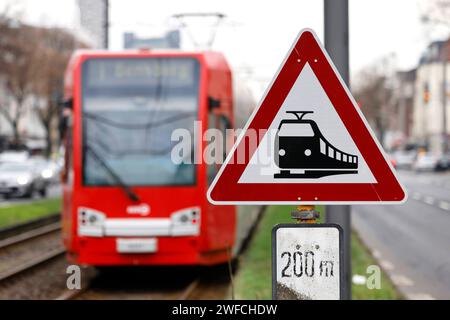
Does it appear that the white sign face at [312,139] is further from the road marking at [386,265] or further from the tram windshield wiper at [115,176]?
the road marking at [386,265]

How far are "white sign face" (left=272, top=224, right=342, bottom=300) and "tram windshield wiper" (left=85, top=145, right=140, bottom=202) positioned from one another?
7426mm

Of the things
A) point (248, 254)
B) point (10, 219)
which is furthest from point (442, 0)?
point (248, 254)

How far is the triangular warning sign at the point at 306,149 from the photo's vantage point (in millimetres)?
3428

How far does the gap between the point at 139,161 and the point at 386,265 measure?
4.71m

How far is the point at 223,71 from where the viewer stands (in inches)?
441

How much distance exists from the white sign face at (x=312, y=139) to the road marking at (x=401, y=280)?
786 cm

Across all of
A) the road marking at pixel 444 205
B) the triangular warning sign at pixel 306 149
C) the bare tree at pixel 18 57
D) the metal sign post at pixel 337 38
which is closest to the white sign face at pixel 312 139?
the triangular warning sign at pixel 306 149

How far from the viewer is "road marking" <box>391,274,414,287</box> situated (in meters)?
11.1

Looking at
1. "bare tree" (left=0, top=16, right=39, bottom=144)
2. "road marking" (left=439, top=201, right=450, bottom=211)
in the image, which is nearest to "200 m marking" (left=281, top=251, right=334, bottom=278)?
"road marking" (left=439, top=201, right=450, bottom=211)

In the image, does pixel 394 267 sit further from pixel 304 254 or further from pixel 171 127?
pixel 304 254

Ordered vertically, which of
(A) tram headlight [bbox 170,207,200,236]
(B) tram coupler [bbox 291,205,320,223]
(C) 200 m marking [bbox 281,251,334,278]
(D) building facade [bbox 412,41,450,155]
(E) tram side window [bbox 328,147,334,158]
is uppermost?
(D) building facade [bbox 412,41,450,155]

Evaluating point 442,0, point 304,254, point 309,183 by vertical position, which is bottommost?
point 304,254

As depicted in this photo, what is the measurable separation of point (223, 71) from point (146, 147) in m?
1.46

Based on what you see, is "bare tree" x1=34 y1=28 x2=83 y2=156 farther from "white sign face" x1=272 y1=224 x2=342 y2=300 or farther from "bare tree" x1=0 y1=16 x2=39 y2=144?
"white sign face" x1=272 y1=224 x2=342 y2=300
